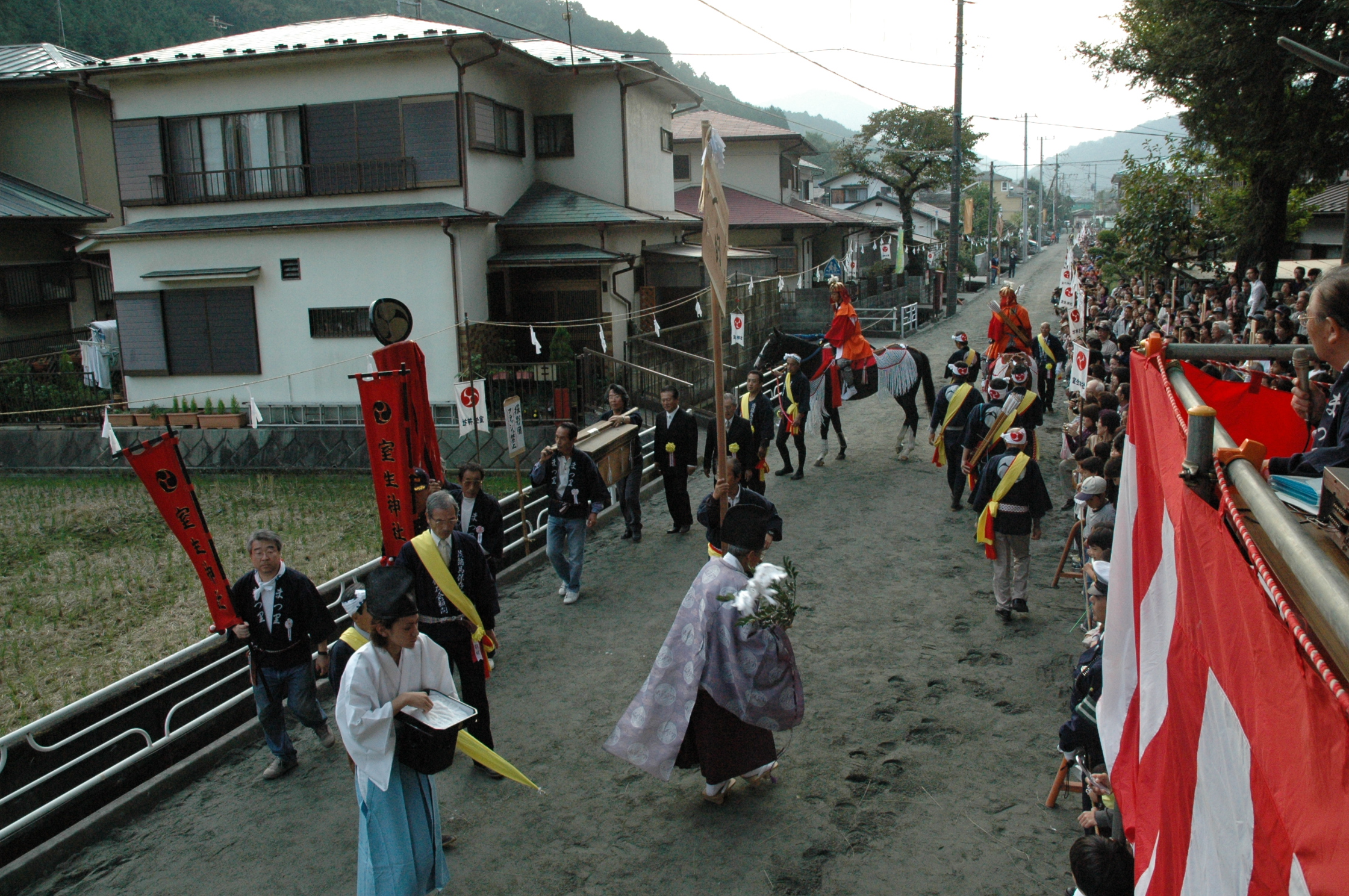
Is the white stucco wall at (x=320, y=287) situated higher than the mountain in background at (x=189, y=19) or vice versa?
the mountain in background at (x=189, y=19)

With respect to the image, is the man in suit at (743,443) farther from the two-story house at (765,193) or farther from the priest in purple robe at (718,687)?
the two-story house at (765,193)

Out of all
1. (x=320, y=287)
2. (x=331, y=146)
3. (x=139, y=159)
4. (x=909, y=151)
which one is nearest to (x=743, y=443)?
(x=320, y=287)

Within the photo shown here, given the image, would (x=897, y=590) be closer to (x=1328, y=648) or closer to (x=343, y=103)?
(x=1328, y=648)

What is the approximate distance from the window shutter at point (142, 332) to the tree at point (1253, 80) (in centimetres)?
2109

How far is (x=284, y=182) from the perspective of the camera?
1991 centimetres

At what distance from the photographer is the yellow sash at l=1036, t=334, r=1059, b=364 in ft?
52.6

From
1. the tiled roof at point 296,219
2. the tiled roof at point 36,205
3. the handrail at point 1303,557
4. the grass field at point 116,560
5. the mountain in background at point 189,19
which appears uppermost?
the mountain in background at point 189,19

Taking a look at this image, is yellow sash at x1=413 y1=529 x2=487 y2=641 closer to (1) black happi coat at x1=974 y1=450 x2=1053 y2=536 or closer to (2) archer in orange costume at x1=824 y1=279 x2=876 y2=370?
(1) black happi coat at x1=974 y1=450 x2=1053 y2=536

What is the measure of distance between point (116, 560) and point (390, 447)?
7.07 meters

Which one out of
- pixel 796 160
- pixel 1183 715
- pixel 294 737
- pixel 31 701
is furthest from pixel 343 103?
pixel 796 160

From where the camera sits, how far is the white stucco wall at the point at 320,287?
744 inches

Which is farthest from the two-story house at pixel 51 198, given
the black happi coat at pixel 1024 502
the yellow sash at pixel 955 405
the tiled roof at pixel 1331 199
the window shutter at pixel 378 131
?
the tiled roof at pixel 1331 199

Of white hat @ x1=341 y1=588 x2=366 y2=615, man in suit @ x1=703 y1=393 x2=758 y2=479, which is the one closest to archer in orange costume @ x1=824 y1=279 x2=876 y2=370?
man in suit @ x1=703 y1=393 x2=758 y2=479

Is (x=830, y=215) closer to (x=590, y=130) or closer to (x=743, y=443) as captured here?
(x=590, y=130)
